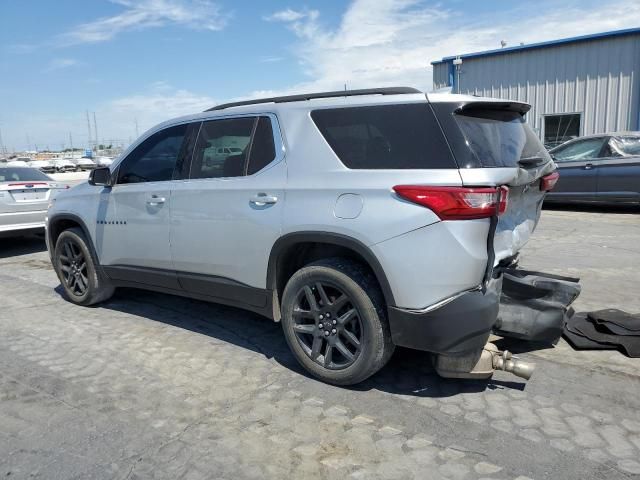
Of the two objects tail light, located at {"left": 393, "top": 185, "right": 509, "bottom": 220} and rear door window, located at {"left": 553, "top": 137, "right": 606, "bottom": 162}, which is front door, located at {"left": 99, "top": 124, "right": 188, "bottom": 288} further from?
rear door window, located at {"left": 553, "top": 137, "right": 606, "bottom": 162}

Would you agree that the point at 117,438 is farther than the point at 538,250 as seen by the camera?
No

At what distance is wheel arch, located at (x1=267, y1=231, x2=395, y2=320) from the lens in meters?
3.25

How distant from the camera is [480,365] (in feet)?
→ 11.1

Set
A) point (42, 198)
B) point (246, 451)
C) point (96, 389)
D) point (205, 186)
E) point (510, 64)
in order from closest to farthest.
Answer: point (246, 451) < point (96, 389) < point (205, 186) < point (42, 198) < point (510, 64)

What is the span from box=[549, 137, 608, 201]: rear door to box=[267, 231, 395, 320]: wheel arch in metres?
8.79

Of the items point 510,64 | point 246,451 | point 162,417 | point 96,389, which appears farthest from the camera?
point 510,64

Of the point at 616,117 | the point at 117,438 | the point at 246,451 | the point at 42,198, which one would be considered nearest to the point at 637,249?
the point at 246,451

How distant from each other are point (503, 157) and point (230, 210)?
191cm

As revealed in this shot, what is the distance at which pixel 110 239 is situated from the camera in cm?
506

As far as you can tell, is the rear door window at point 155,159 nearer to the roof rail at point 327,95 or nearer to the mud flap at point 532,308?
the roof rail at point 327,95

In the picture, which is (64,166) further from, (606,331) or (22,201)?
(606,331)

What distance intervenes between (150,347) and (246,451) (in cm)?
185

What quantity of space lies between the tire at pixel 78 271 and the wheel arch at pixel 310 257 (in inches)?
90.5

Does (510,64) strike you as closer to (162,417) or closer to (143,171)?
(143,171)
